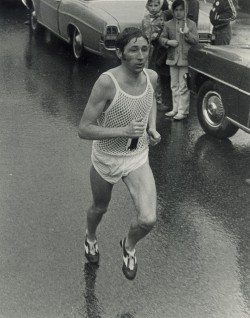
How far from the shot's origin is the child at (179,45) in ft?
26.8

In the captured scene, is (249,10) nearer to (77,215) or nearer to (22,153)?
(22,153)

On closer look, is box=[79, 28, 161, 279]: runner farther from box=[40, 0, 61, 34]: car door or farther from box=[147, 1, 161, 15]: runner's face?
box=[40, 0, 61, 34]: car door

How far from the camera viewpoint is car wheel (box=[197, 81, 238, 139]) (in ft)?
25.3

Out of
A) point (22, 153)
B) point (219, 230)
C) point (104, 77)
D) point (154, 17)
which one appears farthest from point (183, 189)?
point (154, 17)

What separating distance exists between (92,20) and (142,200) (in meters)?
7.13

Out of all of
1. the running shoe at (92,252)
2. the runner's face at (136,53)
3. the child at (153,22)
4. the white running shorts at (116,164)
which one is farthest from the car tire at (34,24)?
the runner's face at (136,53)

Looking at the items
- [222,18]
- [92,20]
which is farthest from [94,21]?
[222,18]

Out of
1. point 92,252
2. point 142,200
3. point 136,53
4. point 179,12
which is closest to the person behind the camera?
point 136,53

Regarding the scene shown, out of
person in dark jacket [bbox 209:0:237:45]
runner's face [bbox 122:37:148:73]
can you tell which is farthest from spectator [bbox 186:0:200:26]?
runner's face [bbox 122:37:148:73]

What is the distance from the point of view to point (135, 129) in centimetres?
399

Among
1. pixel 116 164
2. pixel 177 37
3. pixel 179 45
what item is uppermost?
pixel 116 164

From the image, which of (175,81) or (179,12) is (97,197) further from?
(175,81)

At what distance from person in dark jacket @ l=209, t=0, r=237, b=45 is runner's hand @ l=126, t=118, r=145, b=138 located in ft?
19.9

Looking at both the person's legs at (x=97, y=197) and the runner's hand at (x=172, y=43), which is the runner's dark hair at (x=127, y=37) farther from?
Result: the runner's hand at (x=172, y=43)
